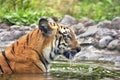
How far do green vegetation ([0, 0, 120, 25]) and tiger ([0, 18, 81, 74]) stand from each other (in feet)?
25.4

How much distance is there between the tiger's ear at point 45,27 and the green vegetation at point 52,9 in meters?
7.85

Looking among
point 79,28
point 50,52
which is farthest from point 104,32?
point 50,52

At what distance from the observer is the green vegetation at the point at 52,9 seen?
15.8 m

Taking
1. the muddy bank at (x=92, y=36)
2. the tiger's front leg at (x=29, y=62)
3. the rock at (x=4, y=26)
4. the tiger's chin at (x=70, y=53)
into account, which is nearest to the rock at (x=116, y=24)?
the muddy bank at (x=92, y=36)

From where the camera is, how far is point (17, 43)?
765 centimetres

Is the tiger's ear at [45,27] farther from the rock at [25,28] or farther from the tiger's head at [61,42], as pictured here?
the rock at [25,28]

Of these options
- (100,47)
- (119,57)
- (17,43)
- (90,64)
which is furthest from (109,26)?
(17,43)

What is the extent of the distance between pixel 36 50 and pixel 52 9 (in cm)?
998

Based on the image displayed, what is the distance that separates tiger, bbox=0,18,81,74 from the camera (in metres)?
7.58

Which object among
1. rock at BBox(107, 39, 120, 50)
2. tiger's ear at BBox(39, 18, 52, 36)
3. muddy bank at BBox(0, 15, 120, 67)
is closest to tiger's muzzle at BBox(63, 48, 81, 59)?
tiger's ear at BBox(39, 18, 52, 36)

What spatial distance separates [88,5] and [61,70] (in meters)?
10.4

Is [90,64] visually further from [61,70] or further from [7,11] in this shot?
[7,11]

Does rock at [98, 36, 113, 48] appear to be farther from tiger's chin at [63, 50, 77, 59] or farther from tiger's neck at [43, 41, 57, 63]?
tiger's neck at [43, 41, 57, 63]

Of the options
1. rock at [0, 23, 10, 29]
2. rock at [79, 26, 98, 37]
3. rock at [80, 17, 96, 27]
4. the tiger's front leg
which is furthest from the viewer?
rock at [80, 17, 96, 27]
